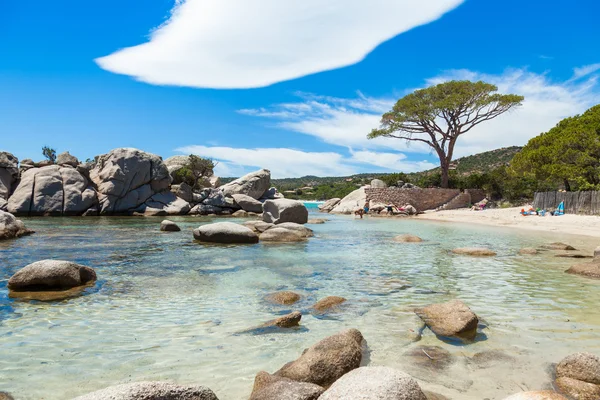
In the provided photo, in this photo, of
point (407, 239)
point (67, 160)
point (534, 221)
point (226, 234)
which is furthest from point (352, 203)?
point (226, 234)

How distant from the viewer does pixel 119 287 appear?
322 inches

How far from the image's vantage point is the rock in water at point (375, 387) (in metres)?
2.98

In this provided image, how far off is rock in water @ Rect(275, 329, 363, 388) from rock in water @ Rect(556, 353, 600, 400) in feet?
6.78

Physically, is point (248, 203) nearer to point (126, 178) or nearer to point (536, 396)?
point (126, 178)

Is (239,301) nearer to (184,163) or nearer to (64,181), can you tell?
(64,181)

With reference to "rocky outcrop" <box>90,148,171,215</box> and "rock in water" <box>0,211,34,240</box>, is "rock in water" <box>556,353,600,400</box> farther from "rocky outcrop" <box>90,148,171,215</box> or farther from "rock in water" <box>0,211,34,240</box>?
"rocky outcrop" <box>90,148,171,215</box>

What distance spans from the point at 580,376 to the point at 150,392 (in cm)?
413

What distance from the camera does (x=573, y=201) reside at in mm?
28422

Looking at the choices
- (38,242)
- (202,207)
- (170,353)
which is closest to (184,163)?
(202,207)

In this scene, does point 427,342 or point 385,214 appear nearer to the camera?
point 427,342

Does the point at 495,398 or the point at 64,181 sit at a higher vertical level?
the point at 64,181

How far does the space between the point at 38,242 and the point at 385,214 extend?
3142cm

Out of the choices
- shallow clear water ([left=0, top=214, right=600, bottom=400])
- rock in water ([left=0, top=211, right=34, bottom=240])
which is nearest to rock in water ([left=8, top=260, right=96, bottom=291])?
shallow clear water ([left=0, top=214, right=600, bottom=400])

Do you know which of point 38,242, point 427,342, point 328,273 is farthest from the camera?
point 38,242
